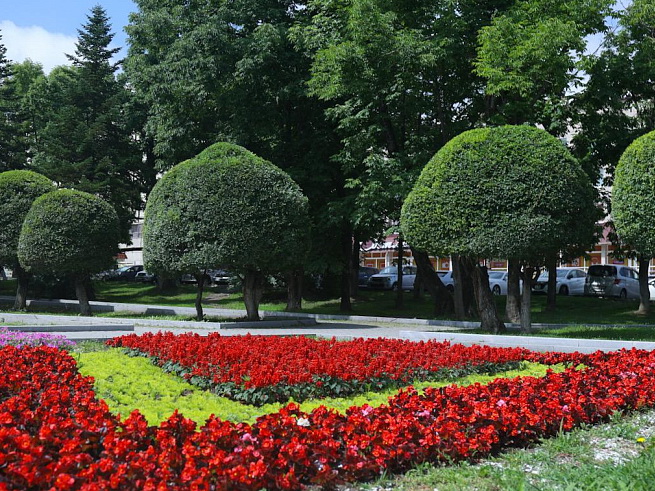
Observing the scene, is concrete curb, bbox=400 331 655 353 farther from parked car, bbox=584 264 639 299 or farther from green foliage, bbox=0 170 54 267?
parked car, bbox=584 264 639 299

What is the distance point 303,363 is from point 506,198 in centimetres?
797

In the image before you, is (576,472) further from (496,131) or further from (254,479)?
(496,131)

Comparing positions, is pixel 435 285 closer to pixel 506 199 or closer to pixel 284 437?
pixel 506 199

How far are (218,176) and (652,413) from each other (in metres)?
13.7

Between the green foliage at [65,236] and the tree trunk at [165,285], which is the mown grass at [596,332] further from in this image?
the tree trunk at [165,285]

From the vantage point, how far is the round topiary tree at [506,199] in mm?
15203

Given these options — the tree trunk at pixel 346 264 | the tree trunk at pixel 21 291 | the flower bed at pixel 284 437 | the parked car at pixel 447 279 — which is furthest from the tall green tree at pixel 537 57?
the tree trunk at pixel 21 291

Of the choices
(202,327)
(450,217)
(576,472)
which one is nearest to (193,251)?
(202,327)

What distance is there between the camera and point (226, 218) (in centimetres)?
1834

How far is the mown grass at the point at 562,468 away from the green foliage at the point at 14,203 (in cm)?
2208

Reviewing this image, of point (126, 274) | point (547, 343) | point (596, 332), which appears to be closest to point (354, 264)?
point (596, 332)

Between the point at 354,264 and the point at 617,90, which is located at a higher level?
the point at 617,90

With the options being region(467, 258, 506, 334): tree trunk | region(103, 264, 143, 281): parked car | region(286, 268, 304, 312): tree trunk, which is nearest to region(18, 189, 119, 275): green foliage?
region(286, 268, 304, 312): tree trunk

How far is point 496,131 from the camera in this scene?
16.0 metres
